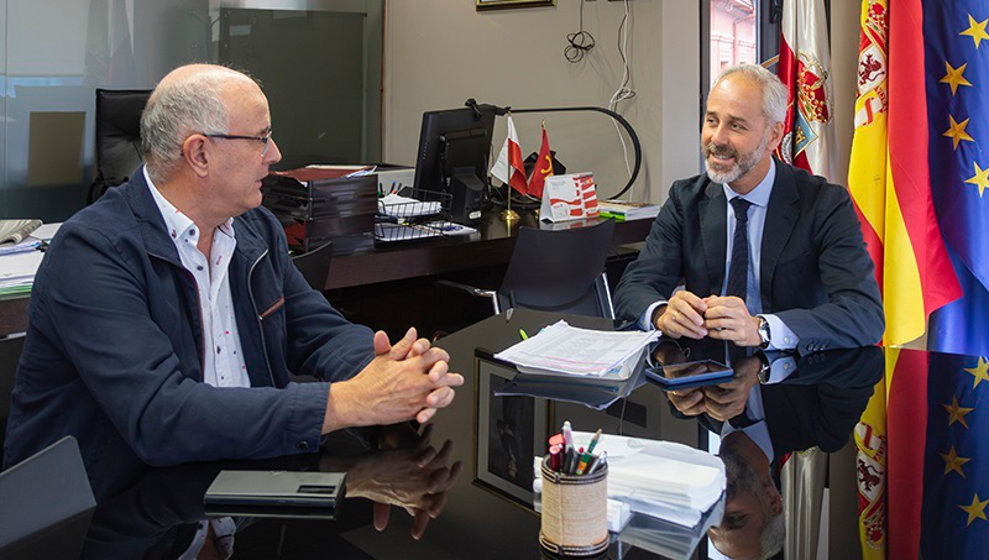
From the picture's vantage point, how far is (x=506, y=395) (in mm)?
1737

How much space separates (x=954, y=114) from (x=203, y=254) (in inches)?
107

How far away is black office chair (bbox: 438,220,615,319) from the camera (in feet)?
11.4

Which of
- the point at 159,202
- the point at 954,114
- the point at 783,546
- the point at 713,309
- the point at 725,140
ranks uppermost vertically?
the point at 954,114

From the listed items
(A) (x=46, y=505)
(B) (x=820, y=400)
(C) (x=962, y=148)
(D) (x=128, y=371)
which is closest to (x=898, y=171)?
(C) (x=962, y=148)

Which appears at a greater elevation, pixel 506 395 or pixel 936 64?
pixel 936 64

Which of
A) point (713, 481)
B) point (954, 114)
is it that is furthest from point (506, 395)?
point (954, 114)

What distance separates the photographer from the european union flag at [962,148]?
11.3 feet

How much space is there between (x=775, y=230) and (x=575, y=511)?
1.65 meters

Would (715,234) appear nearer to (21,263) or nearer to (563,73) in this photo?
(21,263)

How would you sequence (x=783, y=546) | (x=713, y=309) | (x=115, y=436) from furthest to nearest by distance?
(x=713, y=309)
(x=115, y=436)
(x=783, y=546)

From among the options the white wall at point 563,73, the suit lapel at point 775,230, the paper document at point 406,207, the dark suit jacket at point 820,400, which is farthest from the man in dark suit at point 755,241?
the white wall at point 563,73

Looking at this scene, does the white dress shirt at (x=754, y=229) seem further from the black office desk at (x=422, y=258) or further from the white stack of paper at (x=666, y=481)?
the white stack of paper at (x=666, y=481)

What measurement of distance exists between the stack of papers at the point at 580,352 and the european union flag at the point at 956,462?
20.7 inches

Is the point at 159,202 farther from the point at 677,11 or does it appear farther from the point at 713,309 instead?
the point at 677,11
